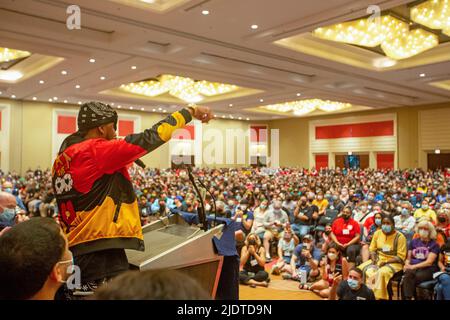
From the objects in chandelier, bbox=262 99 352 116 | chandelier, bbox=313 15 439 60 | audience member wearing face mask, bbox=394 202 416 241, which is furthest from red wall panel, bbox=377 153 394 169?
audience member wearing face mask, bbox=394 202 416 241

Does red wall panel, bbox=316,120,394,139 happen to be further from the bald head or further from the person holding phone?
the bald head

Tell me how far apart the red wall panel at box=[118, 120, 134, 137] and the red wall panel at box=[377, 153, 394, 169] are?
14362 mm

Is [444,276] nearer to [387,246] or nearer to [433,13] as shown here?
[387,246]

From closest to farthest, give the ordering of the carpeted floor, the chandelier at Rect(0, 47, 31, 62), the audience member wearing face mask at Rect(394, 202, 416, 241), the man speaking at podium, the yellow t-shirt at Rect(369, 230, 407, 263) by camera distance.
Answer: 1. the man speaking at podium
2. the yellow t-shirt at Rect(369, 230, 407, 263)
3. the carpeted floor
4. the audience member wearing face mask at Rect(394, 202, 416, 241)
5. the chandelier at Rect(0, 47, 31, 62)

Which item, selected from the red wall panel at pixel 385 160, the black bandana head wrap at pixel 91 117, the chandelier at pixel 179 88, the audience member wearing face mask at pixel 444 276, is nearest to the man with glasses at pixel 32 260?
the black bandana head wrap at pixel 91 117

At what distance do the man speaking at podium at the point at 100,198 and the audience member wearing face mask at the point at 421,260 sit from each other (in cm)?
509

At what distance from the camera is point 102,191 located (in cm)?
163

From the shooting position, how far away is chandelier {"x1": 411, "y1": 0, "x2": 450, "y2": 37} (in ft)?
31.4

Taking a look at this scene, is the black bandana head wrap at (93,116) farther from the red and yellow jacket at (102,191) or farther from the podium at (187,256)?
the podium at (187,256)

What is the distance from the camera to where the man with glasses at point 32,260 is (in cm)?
103

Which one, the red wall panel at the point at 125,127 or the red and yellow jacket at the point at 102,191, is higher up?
the red wall panel at the point at 125,127

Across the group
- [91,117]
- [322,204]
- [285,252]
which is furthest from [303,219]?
[91,117]

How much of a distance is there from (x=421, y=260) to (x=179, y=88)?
13878 mm

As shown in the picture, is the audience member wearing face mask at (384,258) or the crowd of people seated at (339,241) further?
the audience member wearing face mask at (384,258)
